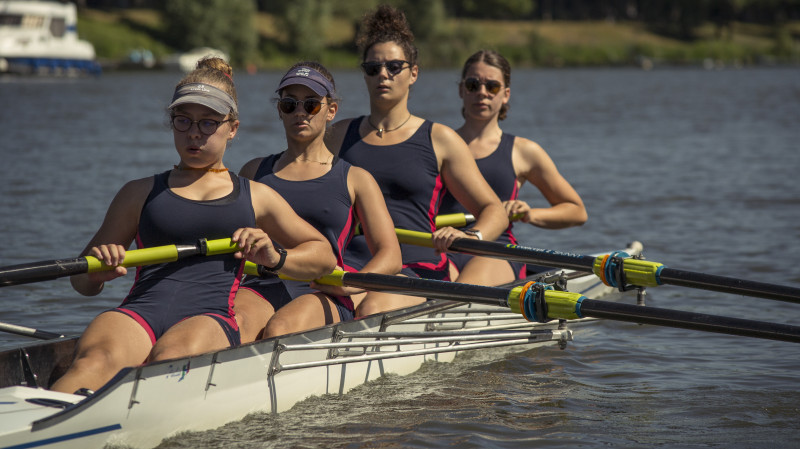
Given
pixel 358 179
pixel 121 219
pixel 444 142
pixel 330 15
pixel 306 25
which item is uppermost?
pixel 330 15

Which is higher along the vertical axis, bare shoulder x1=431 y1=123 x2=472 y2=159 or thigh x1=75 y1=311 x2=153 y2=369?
bare shoulder x1=431 y1=123 x2=472 y2=159

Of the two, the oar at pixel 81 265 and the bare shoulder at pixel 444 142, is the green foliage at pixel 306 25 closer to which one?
the bare shoulder at pixel 444 142

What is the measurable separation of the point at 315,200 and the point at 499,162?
6.30 feet

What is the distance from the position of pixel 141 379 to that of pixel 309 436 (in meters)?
1.07

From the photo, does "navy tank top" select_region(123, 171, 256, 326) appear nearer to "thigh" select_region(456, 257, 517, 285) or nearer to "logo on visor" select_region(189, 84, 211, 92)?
"logo on visor" select_region(189, 84, 211, 92)

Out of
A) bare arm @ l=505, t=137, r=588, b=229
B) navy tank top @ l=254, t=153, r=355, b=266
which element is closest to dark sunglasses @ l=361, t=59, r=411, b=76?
navy tank top @ l=254, t=153, r=355, b=266

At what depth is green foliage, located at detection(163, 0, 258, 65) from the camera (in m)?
58.6

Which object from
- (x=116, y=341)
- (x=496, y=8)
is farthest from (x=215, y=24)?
(x=116, y=341)

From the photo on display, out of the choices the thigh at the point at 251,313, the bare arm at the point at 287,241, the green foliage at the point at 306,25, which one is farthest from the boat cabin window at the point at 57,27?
the bare arm at the point at 287,241

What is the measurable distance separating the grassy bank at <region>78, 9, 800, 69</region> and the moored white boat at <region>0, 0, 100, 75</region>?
1111 centimetres

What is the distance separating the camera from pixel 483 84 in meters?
6.51

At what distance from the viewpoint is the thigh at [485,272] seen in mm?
6258

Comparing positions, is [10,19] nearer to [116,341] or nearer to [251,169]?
[251,169]

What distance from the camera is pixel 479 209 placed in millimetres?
6004
